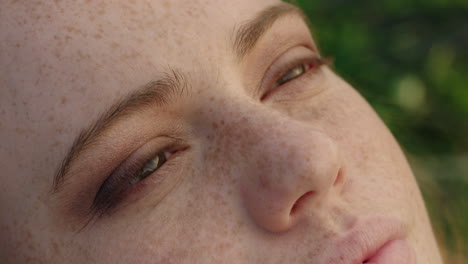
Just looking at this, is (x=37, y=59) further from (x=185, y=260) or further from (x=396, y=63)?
(x=396, y=63)

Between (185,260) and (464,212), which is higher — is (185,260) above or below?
above

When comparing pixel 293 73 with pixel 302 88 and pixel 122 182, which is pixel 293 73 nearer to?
pixel 302 88

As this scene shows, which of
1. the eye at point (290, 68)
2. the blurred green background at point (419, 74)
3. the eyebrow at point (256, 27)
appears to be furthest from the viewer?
the blurred green background at point (419, 74)

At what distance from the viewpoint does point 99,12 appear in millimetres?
990

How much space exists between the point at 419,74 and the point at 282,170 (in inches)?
78.6

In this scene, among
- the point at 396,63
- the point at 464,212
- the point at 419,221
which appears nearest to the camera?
the point at 419,221

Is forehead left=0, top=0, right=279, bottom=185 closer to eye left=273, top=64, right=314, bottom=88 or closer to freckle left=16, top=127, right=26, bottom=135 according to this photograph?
freckle left=16, top=127, right=26, bottom=135

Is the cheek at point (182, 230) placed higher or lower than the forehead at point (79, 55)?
lower

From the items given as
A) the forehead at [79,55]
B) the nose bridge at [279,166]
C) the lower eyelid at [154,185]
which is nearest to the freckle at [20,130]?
the forehead at [79,55]

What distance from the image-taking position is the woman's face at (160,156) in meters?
0.95

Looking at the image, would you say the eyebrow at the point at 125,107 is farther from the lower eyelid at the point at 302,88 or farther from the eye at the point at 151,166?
the lower eyelid at the point at 302,88

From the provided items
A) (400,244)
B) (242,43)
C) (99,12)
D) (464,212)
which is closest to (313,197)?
(400,244)

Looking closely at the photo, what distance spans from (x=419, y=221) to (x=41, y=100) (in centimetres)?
83

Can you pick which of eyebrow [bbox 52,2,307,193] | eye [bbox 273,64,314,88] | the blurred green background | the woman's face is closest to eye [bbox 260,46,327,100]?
eye [bbox 273,64,314,88]
